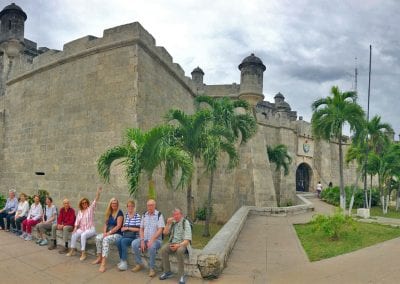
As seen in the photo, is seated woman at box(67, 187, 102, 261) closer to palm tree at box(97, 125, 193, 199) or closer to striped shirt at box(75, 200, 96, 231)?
striped shirt at box(75, 200, 96, 231)

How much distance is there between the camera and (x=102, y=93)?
10133 mm

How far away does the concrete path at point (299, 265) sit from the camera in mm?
5129

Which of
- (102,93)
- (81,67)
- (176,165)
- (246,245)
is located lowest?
(246,245)

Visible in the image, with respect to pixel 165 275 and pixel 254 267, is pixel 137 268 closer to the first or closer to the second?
pixel 165 275

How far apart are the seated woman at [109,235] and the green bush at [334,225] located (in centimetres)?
533

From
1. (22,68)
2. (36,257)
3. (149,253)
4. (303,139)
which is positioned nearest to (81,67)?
(22,68)

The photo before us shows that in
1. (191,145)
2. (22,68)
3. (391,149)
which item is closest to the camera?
(191,145)

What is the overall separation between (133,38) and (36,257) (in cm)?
656

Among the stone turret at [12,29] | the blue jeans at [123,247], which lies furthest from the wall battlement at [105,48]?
the blue jeans at [123,247]

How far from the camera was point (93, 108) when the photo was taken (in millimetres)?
10266

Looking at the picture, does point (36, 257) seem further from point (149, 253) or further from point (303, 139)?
point (303, 139)

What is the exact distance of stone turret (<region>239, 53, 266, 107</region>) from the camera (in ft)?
49.2

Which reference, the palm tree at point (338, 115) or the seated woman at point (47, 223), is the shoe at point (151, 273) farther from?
the palm tree at point (338, 115)

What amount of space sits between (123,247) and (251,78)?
1131 centimetres
